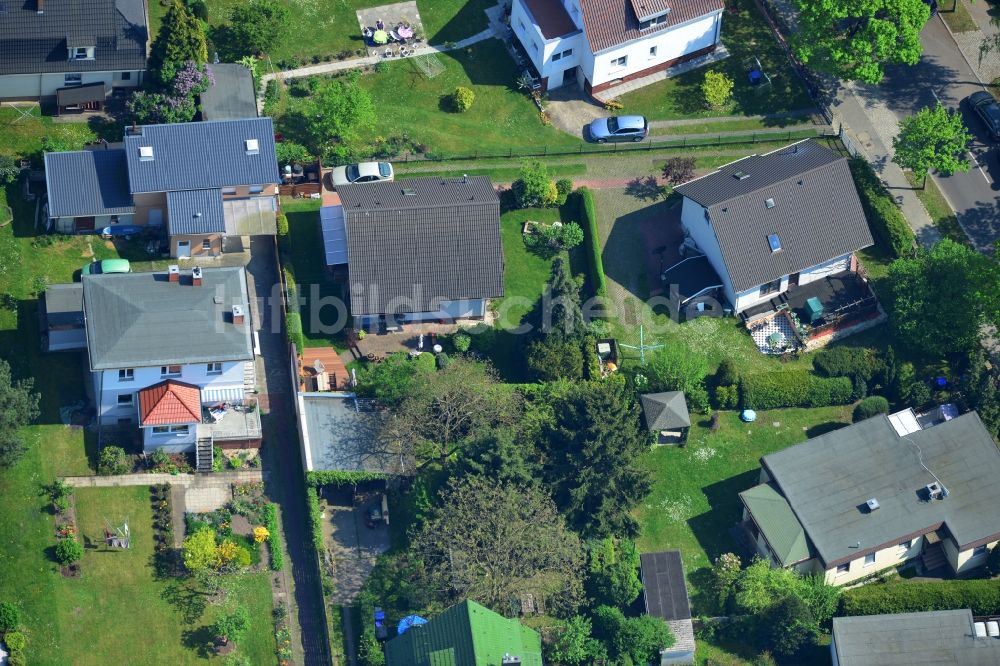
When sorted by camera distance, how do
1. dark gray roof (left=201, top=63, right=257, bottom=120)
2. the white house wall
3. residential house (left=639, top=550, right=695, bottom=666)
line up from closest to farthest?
residential house (left=639, top=550, right=695, bottom=666)
the white house wall
dark gray roof (left=201, top=63, right=257, bottom=120)

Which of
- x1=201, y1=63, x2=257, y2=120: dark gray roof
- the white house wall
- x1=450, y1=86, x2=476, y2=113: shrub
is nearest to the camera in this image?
the white house wall

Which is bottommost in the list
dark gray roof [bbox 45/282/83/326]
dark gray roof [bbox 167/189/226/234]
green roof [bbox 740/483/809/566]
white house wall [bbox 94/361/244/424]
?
green roof [bbox 740/483/809/566]

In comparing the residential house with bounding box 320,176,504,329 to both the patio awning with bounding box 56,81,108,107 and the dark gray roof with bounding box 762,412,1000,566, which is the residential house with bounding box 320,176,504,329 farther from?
the dark gray roof with bounding box 762,412,1000,566

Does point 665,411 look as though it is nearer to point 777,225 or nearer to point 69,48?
point 777,225

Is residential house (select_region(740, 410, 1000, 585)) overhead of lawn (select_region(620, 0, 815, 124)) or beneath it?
beneath

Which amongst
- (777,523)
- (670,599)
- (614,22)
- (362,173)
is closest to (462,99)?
(362,173)

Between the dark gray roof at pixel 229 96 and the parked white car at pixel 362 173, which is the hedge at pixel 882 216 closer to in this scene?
the parked white car at pixel 362 173

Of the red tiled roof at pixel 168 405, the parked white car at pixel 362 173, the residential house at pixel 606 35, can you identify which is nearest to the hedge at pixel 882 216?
the residential house at pixel 606 35

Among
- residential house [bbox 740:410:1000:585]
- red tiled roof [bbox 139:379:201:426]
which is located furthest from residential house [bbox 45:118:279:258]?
residential house [bbox 740:410:1000:585]
